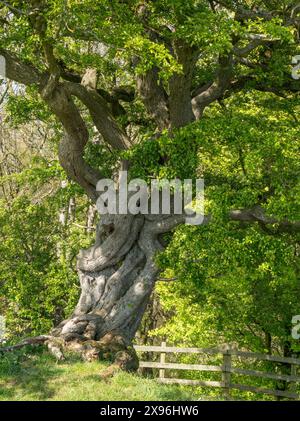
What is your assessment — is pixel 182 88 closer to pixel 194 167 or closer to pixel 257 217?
pixel 194 167

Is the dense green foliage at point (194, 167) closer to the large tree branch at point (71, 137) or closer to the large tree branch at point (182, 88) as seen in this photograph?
the large tree branch at point (182, 88)

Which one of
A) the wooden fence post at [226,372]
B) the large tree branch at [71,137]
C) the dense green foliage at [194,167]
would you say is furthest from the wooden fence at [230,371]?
the large tree branch at [71,137]

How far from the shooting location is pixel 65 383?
34.9 ft

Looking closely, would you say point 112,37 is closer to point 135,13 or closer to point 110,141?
point 135,13

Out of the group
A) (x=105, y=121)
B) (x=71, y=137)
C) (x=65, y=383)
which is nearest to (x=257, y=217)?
(x=105, y=121)

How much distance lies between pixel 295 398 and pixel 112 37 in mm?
10762

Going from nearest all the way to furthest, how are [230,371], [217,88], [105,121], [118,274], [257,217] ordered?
[257,217], [118,274], [105,121], [217,88], [230,371]

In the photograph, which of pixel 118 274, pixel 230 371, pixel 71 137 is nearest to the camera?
pixel 71 137

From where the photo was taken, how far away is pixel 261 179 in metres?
13.2

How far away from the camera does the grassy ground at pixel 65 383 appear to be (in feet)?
33.0

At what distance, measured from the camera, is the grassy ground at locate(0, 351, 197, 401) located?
10.1 metres

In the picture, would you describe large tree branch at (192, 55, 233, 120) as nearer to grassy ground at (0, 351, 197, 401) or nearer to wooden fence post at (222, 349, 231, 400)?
grassy ground at (0, 351, 197, 401)

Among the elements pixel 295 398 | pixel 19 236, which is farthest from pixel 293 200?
pixel 19 236

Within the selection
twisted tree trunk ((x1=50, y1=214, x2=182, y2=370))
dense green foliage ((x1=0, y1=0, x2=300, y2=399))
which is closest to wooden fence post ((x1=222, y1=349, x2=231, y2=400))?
dense green foliage ((x1=0, y1=0, x2=300, y2=399))
